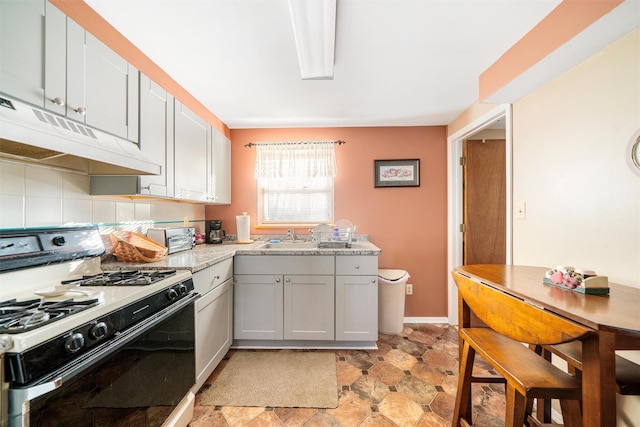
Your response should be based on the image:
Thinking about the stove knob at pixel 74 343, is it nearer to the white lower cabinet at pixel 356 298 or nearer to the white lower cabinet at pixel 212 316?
the white lower cabinet at pixel 212 316

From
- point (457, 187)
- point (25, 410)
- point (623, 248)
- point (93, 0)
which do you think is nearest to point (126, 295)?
point (25, 410)

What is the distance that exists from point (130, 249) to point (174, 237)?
47 cm

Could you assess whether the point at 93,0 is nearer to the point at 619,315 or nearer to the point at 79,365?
the point at 79,365

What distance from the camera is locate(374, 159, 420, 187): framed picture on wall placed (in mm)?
3006

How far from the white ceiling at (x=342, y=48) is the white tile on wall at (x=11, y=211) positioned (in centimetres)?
102

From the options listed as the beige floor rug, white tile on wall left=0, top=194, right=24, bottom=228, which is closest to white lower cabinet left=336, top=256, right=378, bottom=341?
the beige floor rug

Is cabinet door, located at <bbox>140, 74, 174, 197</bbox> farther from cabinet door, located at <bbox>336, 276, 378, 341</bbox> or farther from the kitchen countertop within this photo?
cabinet door, located at <bbox>336, 276, 378, 341</bbox>

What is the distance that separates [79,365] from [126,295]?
0.93ft

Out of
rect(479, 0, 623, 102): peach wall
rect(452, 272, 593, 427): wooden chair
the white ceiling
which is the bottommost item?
rect(452, 272, 593, 427): wooden chair

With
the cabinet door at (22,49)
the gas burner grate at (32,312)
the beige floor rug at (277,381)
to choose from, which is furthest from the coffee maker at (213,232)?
the cabinet door at (22,49)

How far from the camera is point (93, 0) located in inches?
49.1

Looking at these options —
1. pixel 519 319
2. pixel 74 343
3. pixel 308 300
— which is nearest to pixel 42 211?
pixel 74 343

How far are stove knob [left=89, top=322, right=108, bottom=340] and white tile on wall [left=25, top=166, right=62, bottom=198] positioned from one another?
2.84 feet

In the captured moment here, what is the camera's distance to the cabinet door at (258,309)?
2311mm
